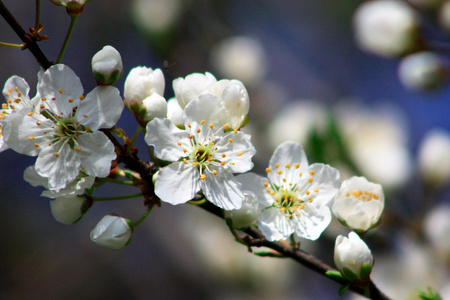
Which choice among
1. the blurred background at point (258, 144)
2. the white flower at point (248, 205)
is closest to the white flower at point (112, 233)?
the white flower at point (248, 205)

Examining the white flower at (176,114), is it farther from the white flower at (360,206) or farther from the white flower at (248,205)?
the white flower at (360,206)

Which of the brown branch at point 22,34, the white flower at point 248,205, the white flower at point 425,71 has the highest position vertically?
the brown branch at point 22,34

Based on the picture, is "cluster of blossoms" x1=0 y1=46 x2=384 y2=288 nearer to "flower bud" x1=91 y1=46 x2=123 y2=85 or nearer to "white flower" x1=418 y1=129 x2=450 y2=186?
"flower bud" x1=91 y1=46 x2=123 y2=85

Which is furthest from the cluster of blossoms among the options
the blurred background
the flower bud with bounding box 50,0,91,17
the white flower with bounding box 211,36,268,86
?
the white flower with bounding box 211,36,268,86

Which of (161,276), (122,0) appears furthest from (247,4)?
(161,276)

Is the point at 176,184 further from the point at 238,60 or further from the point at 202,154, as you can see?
the point at 238,60

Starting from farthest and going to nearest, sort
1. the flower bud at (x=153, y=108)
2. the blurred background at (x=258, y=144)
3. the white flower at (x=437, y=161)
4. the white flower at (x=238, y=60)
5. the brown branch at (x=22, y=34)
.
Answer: the white flower at (x=238, y=60)
the white flower at (x=437, y=161)
the blurred background at (x=258, y=144)
the flower bud at (x=153, y=108)
the brown branch at (x=22, y=34)

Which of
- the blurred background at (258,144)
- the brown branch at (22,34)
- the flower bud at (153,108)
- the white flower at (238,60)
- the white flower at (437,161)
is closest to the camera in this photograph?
the brown branch at (22,34)
